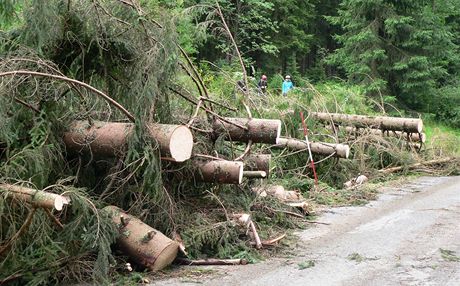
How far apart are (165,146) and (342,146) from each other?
17.6ft

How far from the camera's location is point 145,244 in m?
5.32

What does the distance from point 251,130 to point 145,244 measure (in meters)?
2.26

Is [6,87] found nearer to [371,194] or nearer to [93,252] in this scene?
[93,252]

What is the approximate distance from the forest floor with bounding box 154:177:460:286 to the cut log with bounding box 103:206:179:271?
0.24 m

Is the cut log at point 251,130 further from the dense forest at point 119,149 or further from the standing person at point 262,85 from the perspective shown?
the standing person at point 262,85

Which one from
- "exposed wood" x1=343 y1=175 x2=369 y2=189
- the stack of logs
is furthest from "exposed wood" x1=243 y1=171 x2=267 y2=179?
the stack of logs

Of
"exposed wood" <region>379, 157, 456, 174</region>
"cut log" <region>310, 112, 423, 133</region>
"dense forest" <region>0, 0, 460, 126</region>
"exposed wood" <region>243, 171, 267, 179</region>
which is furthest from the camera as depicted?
"dense forest" <region>0, 0, 460, 126</region>

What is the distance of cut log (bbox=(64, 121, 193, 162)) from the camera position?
5.61 meters

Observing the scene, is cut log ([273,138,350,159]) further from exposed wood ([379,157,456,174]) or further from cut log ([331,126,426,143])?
cut log ([331,126,426,143])

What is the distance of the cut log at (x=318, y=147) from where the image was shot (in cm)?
1023

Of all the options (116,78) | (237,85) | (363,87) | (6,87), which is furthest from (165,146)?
(363,87)

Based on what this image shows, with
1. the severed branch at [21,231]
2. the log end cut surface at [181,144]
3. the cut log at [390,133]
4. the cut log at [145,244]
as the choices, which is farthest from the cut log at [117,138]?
the cut log at [390,133]

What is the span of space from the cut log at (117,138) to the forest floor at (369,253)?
1221 millimetres

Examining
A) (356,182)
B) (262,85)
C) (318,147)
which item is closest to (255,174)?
(318,147)
